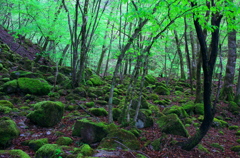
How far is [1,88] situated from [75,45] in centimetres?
473

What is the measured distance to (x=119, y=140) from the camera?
4.71 meters

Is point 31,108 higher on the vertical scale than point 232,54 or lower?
lower

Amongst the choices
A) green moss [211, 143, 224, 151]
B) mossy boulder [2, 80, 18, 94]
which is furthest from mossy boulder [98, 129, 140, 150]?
mossy boulder [2, 80, 18, 94]

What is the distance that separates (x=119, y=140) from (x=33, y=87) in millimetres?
6834

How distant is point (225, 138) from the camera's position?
6.52 m

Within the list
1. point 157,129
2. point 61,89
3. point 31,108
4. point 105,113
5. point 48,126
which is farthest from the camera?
point 61,89

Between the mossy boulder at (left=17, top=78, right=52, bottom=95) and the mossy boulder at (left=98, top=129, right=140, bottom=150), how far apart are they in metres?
6.16

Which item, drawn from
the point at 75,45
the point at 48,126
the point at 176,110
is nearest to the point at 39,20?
the point at 75,45

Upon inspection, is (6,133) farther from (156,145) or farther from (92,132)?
(156,145)

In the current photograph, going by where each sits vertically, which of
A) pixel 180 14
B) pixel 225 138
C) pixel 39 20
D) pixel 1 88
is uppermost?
pixel 39 20

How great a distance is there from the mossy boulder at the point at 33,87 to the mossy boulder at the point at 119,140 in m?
6.16

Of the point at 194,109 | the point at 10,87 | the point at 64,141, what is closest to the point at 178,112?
the point at 194,109

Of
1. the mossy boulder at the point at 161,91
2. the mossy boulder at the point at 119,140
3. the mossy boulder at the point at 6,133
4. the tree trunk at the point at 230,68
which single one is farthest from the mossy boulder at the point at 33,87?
the tree trunk at the point at 230,68

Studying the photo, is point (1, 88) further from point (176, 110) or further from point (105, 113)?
point (176, 110)
